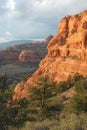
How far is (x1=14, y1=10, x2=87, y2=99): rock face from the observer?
304ft

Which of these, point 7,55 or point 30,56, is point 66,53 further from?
point 7,55

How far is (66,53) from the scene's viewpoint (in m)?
101

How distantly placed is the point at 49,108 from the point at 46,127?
53.9 ft

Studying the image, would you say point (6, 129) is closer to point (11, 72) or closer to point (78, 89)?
point (78, 89)

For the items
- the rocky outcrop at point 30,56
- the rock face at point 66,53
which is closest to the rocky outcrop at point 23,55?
the rocky outcrop at point 30,56

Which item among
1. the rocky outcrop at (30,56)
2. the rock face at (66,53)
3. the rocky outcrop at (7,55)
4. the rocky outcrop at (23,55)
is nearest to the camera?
the rock face at (66,53)

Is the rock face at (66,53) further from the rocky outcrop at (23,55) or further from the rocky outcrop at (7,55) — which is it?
the rocky outcrop at (7,55)

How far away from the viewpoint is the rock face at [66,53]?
92.6 metres

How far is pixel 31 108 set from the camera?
43.5 meters

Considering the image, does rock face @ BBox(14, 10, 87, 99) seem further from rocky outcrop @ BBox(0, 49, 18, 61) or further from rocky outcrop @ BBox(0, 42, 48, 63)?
rocky outcrop @ BBox(0, 49, 18, 61)

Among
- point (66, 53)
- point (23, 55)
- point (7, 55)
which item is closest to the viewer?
point (66, 53)

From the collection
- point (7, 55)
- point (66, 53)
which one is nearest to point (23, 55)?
point (7, 55)

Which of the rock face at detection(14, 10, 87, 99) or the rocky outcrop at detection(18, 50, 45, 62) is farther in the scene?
the rocky outcrop at detection(18, 50, 45, 62)

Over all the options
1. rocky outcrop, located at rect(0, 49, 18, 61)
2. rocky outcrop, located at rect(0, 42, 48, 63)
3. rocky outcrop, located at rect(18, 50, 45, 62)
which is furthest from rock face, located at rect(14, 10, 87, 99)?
rocky outcrop, located at rect(0, 49, 18, 61)
